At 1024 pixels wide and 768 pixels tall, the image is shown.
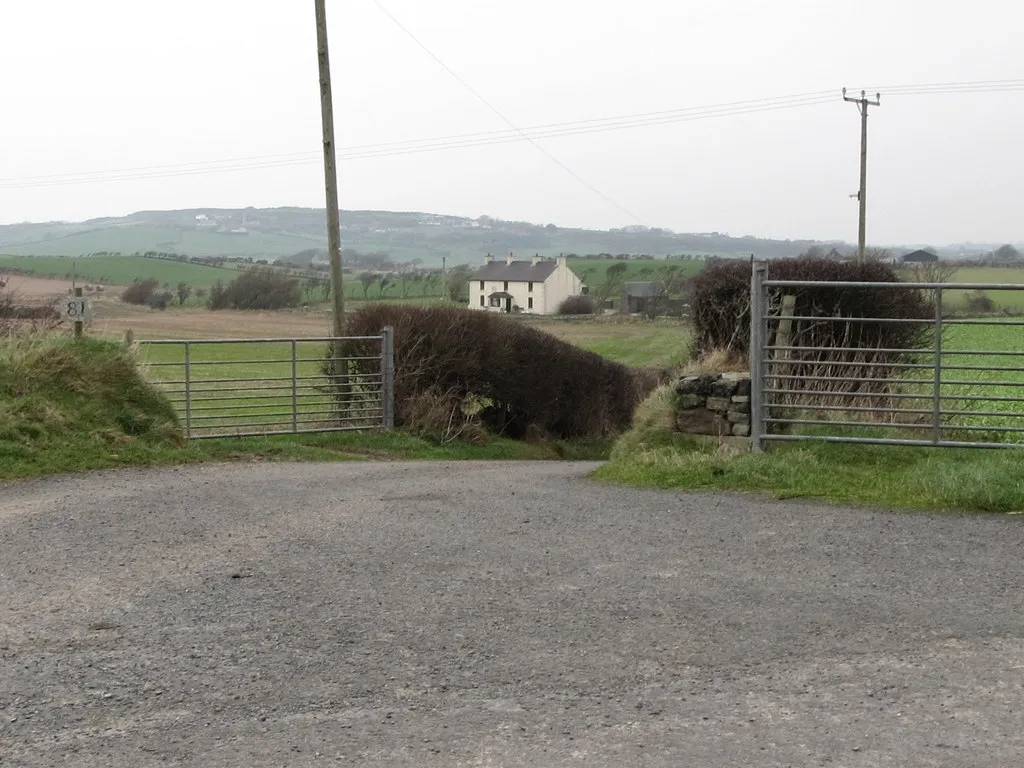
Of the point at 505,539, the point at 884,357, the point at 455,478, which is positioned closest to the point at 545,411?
the point at 884,357

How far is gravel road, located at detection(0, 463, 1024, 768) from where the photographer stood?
16.0 feet

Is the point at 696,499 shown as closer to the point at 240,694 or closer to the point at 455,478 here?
the point at 455,478

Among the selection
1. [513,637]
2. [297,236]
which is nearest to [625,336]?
[513,637]

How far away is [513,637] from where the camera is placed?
634 cm

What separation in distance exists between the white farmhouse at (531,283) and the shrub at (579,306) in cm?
1232

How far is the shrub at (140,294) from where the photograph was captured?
76137 millimetres

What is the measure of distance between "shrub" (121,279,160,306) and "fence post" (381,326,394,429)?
57.3m

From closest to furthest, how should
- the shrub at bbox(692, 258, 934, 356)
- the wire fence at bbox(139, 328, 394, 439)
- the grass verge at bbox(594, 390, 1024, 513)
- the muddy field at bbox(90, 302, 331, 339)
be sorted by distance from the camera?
the grass verge at bbox(594, 390, 1024, 513)
the shrub at bbox(692, 258, 934, 356)
the wire fence at bbox(139, 328, 394, 439)
the muddy field at bbox(90, 302, 331, 339)

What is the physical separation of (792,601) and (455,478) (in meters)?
7.10

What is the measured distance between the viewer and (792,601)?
7020 millimetres

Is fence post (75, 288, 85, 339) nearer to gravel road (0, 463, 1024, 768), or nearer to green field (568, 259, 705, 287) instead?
gravel road (0, 463, 1024, 768)

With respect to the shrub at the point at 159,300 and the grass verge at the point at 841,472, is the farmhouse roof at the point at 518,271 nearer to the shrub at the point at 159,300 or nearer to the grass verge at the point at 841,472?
the shrub at the point at 159,300

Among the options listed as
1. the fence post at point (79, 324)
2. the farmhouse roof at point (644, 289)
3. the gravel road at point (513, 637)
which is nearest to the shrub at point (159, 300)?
the farmhouse roof at point (644, 289)

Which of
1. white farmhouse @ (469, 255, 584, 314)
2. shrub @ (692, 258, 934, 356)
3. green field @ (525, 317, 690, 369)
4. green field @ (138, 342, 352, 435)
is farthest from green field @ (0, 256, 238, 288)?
shrub @ (692, 258, 934, 356)
